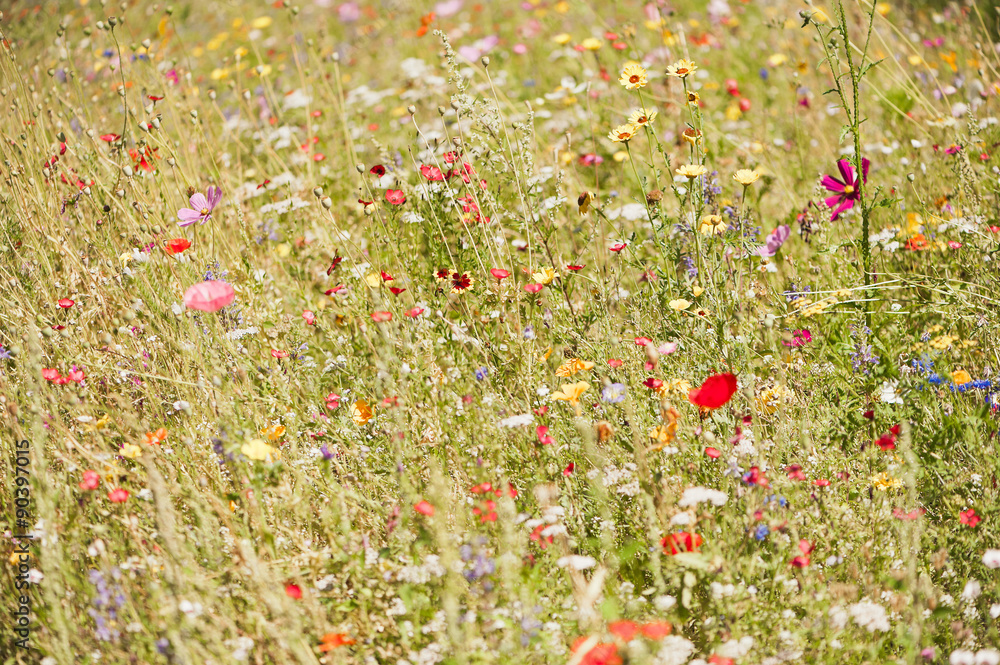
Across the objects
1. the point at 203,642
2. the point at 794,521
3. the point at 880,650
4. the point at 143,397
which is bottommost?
the point at 880,650

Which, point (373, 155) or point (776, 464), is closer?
point (776, 464)

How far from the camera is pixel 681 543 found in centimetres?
157

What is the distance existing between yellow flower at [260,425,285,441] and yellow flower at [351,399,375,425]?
205mm

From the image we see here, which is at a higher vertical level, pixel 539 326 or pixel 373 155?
pixel 373 155

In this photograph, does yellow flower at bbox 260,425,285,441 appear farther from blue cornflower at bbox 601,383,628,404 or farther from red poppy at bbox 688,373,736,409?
red poppy at bbox 688,373,736,409

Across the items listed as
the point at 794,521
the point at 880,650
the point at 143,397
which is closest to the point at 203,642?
the point at 143,397

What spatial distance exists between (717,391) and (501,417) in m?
0.64

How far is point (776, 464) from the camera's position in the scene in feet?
5.80

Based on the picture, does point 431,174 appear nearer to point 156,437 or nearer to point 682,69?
point 682,69

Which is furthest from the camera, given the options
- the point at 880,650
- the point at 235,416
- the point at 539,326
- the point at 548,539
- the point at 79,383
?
the point at 539,326

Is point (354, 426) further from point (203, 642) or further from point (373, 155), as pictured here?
point (373, 155)

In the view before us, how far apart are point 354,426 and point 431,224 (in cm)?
84

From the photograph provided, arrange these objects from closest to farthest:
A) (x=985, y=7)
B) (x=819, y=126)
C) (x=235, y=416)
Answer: (x=235, y=416) < (x=819, y=126) < (x=985, y=7)

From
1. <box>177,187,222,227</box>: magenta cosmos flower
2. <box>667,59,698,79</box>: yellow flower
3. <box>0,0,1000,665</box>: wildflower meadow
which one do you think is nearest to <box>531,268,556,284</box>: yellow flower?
<box>0,0,1000,665</box>: wildflower meadow
